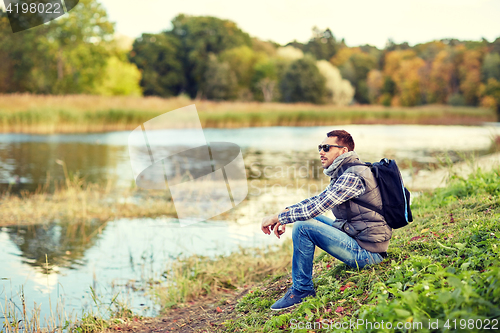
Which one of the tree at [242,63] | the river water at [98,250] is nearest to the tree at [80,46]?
the tree at [242,63]

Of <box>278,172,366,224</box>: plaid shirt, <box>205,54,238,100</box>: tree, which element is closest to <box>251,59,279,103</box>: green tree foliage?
<box>205,54,238,100</box>: tree

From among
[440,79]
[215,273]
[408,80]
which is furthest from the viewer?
[408,80]

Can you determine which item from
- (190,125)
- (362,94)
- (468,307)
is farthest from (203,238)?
(362,94)

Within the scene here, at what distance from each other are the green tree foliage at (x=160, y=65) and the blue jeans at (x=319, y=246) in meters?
56.6

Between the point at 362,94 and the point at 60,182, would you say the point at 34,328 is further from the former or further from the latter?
the point at 362,94

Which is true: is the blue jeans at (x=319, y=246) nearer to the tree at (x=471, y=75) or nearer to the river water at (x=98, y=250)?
the river water at (x=98, y=250)

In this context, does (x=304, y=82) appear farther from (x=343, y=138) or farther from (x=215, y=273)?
(x=343, y=138)

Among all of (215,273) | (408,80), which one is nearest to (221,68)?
(408,80)

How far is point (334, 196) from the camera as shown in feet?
10.7

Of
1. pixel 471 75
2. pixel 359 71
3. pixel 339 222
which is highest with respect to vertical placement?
pixel 359 71

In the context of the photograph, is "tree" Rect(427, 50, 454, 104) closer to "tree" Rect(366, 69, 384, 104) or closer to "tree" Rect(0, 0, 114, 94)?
"tree" Rect(366, 69, 384, 104)

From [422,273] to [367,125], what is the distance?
35.4 m

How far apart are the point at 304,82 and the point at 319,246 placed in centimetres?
5324

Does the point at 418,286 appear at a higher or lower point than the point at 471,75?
lower
